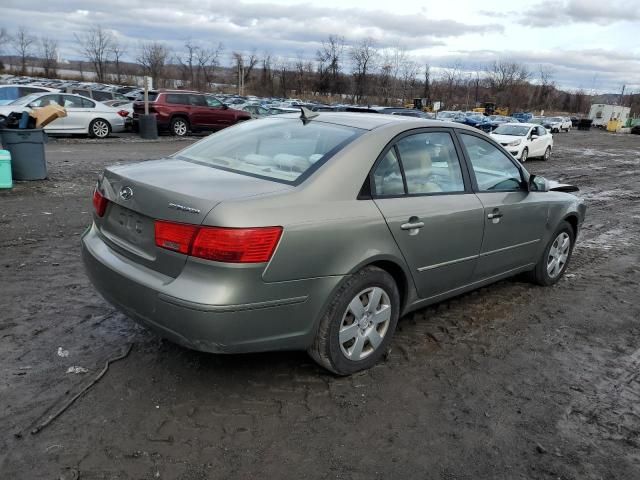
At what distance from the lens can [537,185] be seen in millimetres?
4805

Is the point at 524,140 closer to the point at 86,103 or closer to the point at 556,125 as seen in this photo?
the point at 86,103

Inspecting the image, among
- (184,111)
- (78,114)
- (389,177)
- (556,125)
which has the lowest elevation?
(556,125)

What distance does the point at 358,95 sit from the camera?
7012 centimetres

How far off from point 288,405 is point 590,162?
21.3m

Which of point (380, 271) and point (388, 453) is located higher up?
point (380, 271)

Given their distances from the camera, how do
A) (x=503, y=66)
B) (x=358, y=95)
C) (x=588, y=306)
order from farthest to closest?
1. (x=503, y=66)
2. (x=358, y=95)
3. (x=588, y=306)

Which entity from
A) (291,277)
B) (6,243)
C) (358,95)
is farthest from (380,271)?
(358,95)

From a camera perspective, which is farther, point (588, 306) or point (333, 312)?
point (588, 306)

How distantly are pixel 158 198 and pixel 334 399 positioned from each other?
1.54 meters

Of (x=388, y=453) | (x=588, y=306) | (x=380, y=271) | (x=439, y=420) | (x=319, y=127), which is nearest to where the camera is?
(x=388, y=453)

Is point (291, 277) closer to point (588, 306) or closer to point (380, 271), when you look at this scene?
point (380, 271)

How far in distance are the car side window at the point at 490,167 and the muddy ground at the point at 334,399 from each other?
110cm

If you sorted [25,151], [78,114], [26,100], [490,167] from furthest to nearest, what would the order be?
[78,114] < [26,100] < [25,151] < [490,167]

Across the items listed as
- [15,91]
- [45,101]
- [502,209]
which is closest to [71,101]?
[45,101]
